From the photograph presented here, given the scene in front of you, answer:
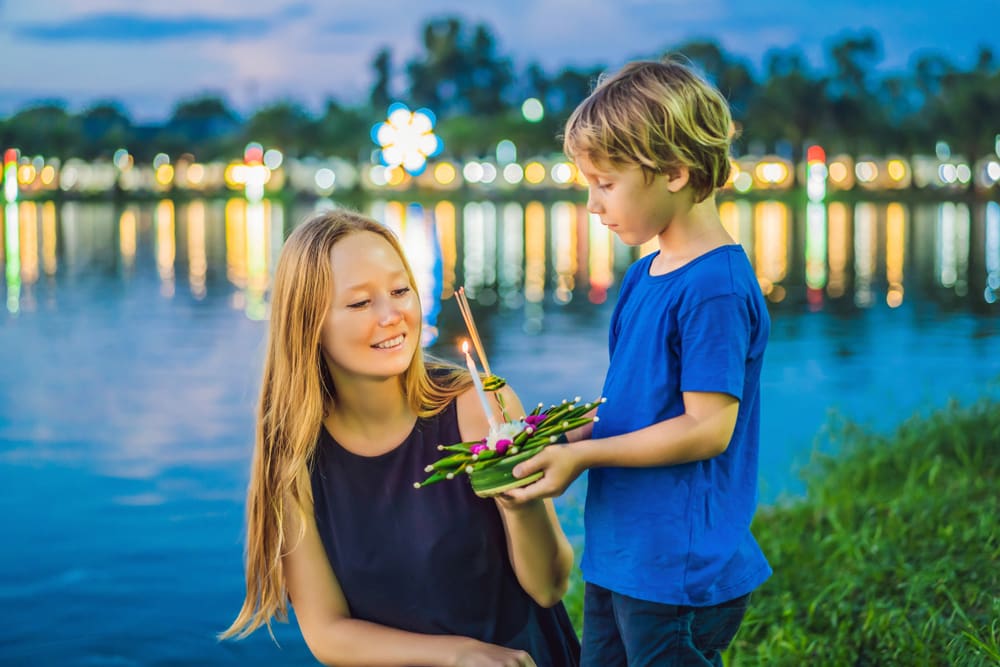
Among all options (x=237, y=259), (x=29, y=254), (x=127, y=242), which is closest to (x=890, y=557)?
(x=237, y=259)

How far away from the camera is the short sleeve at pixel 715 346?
7.40 ft

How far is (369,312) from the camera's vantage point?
259cm

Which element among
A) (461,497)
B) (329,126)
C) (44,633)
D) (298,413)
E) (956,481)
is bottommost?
(44,633)

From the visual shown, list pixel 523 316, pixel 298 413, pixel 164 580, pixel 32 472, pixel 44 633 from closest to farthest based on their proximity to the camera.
Result: pixel 298 413 < pixel 44 633 < pixel 164 580 < pixel 32 472 < pixel 523 316

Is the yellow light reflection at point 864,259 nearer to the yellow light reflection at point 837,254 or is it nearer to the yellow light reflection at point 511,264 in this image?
the yellow light reflection at point 837,254

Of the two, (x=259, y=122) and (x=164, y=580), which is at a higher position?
(x=259, y=122)

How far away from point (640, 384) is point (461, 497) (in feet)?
1.59

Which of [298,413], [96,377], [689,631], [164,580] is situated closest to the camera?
[689,631]

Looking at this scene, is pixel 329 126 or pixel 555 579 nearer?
pixel 555 579

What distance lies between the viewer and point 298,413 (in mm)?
2633

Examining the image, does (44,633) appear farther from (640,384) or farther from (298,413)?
(640,384)

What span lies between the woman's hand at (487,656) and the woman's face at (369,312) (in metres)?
0.57

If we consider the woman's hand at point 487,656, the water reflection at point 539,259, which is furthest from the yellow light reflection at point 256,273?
the woman's hand at point 487,656

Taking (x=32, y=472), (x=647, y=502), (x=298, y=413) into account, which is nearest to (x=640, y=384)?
(x=647, y=502)
